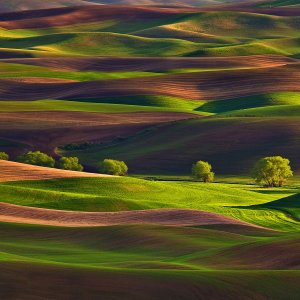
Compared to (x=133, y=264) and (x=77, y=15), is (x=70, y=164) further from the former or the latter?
(x=77, y=15)

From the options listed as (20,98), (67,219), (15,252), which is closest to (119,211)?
(67,219)

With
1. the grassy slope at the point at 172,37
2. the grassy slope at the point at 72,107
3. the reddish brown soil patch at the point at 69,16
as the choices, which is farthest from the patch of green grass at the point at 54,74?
the reddish brown soil patch at the point at 69,16

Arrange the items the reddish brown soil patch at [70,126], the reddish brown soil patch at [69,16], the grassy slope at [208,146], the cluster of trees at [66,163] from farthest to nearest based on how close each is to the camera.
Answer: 1. the reddish brown soil patch at [69,16]
2. the reddish brown soil patch at [70,126]
3. the grassy slope at [208,146]
4. the cluster of trees at [66,163]

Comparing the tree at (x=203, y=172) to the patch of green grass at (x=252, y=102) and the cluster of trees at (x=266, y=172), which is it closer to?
the cluster of trees at (x=266, y=172)

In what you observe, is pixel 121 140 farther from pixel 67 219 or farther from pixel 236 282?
A: pixel 236 282

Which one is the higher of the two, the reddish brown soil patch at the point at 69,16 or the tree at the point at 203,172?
the tree at the point at 203,172

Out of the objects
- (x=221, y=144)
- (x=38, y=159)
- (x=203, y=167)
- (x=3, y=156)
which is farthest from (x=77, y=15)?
(x=203, y=167)

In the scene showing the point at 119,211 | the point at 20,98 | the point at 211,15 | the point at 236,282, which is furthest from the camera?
the point at 211,15
